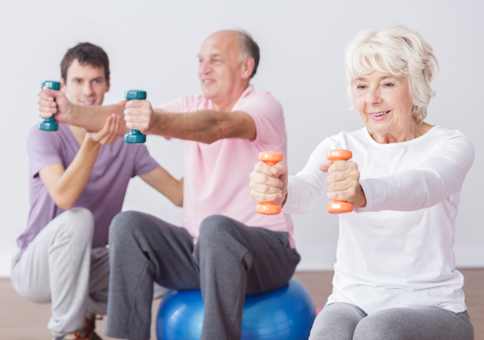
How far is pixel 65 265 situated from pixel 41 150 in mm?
530

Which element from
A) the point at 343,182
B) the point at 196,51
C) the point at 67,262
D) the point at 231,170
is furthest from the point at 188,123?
the point at 196,51

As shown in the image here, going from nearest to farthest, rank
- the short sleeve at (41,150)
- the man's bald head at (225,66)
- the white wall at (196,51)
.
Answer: the short sleeve at (41,150)
the man's bald head at (225,66)
the white wall at (196,51)

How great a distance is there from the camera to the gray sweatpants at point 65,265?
6.49 ft

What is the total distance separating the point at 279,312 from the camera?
1861 millimetres

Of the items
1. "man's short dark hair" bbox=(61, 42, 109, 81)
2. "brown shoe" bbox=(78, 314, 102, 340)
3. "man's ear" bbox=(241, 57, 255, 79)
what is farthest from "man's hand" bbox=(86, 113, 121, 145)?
"brown shoe" bbox=(78, 314, 102, 340)

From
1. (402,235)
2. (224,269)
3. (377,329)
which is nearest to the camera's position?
(377,329)

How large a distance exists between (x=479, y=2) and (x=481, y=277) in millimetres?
2205

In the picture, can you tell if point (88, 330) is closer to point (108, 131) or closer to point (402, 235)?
point (108, 131)

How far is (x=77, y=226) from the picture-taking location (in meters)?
2.00

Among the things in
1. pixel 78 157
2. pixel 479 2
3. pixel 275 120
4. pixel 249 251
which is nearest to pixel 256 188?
pixel 249 251

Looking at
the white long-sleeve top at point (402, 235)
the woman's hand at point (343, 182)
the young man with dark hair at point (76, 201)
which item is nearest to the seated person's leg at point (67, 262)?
the young man with dark hair at point (76, 201)

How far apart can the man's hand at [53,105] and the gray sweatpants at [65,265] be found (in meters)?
0.39

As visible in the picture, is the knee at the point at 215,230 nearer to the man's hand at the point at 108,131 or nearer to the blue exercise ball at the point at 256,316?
the blue exercise ball at the point at 256,316

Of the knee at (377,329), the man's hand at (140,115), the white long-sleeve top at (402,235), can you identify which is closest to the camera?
the knee at (377,329)
